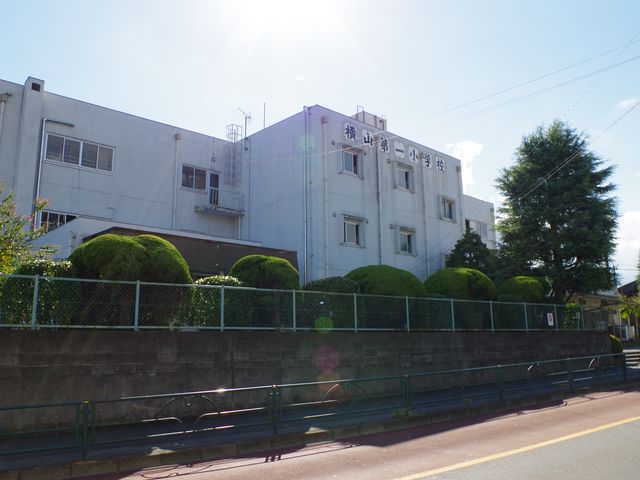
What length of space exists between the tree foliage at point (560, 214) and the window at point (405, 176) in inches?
228

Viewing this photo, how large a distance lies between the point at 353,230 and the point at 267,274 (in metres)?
9.69

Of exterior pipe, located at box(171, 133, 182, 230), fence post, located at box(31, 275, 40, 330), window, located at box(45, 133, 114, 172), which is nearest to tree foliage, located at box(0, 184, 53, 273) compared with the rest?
fence post, located at box(31, 275, 40, 330)

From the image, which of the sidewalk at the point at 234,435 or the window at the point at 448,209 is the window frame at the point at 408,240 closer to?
the window at the point at 448,209

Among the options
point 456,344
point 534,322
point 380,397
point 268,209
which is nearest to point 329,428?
point 380,397

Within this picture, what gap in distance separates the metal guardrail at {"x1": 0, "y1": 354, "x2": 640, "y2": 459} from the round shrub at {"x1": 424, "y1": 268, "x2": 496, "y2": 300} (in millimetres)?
4898

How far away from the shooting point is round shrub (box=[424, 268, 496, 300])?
19.9m

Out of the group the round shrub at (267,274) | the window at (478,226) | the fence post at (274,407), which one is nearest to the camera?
the fence post at (274,407)

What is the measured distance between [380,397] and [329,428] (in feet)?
9.64

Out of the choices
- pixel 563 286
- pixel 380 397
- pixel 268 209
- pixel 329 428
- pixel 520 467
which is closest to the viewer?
pixel 520 467

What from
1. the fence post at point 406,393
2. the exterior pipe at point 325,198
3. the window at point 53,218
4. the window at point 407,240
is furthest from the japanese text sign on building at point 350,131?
the fence post at point 406,393

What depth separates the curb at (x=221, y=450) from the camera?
704 centimetres

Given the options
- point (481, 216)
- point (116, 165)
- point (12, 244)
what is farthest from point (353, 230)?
point (481, 216)

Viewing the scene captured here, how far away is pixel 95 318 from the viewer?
10555mm

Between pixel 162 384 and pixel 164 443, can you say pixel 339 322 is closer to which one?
pixel 162 384
